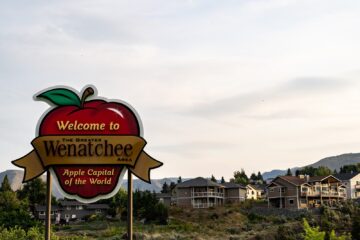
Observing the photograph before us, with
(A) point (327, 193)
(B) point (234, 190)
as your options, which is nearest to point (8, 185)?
(B) point (234, 190)

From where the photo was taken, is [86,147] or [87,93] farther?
[87,93]

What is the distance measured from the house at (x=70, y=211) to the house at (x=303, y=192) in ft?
103

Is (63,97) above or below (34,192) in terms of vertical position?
above

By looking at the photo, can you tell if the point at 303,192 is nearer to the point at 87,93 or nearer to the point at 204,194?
the point at 204,194

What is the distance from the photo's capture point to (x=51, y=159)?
16.0 meters

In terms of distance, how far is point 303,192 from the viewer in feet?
280

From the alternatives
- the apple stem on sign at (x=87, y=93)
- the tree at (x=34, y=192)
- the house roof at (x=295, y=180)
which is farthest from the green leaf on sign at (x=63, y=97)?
the tree at (x=34, y=192)

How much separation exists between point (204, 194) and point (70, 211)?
27.9 meters

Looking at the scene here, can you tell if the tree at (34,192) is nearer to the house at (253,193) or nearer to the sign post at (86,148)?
the house at (253,193)

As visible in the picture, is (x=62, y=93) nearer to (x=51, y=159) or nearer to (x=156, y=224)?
(x=51, y=159)

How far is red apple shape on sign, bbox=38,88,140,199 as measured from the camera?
52.4ft

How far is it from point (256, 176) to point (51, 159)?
16743cm

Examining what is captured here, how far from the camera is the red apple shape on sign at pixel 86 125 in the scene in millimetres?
15984

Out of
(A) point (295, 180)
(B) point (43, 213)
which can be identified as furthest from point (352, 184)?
(B) point (43, 213)
